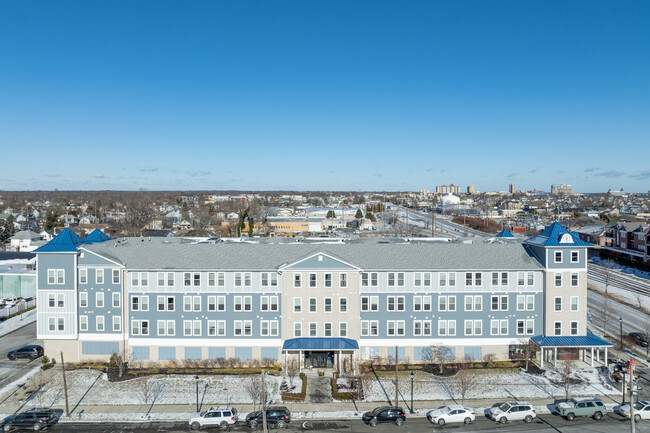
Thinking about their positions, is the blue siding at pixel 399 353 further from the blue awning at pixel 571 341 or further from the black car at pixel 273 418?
the black car at pixel 273 418

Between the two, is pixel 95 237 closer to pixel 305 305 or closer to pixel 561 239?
pixel 305 305

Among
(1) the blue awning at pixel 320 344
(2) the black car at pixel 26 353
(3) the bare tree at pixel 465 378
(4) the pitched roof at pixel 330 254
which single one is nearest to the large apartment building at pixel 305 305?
(4) the pitched roof at pixel 330 254

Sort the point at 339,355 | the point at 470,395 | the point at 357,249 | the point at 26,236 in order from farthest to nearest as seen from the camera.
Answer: the point at 26,236
the point at 357,249
the point at 339,355
the point at 470,395

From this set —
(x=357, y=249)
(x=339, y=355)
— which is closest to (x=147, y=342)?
(x=339, y=355)

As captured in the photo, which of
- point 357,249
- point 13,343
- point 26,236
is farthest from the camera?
point 26,236

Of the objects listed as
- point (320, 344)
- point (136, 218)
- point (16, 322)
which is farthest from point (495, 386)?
point (136, 218)

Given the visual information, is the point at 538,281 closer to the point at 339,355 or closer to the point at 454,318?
the point at 454,318

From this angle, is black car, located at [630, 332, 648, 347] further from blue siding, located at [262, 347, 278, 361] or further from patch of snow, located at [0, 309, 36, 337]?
patch of snow, located at [0, 309, 36, 337]
